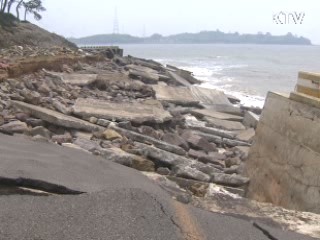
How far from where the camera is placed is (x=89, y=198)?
3.68 meters

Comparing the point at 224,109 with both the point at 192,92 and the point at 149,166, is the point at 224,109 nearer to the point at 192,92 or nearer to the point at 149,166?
the point at 192,92

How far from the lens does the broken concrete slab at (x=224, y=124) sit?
513 inches

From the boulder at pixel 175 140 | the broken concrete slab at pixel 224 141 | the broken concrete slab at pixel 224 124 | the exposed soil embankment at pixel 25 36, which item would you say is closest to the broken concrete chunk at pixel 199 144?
the boulder at pixel 175 140

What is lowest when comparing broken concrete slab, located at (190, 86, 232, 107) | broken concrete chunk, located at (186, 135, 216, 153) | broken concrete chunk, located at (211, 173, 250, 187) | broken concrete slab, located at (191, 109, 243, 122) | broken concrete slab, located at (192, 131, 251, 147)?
broken concrete slab, located at (190, 86, 232, 107)

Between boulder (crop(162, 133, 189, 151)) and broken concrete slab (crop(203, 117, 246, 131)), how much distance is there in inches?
139

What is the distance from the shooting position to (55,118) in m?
8.41

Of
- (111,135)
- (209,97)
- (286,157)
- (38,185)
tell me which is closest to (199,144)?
(111,135)

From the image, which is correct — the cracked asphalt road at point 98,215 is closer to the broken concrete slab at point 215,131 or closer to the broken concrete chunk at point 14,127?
the broken concrete chunk at point 14,127

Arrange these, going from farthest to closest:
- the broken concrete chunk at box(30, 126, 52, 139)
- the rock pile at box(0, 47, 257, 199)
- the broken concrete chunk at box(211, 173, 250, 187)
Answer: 1. the broken concrete chunk at box(30, 126, 52, 139)
2. the rock pile at box(0, 47, 257, 199)
3. the broken concrete chunk at box(211, 173, 250, 187)

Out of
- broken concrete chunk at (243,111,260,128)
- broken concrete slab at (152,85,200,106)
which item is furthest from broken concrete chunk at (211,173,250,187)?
broken concrete slab at (152,85,200,106)

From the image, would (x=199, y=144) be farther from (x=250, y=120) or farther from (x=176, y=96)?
(x=176, y=96)

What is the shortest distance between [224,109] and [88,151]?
994 centimetres

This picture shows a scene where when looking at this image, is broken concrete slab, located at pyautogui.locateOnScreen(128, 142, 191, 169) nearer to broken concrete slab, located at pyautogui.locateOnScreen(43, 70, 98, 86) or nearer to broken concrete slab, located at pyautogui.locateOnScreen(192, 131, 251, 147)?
broken concrete slab, located at pyautogui.locateOnScreen(192, 131, 251, 147)

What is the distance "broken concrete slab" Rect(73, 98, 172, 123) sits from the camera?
992 cm
